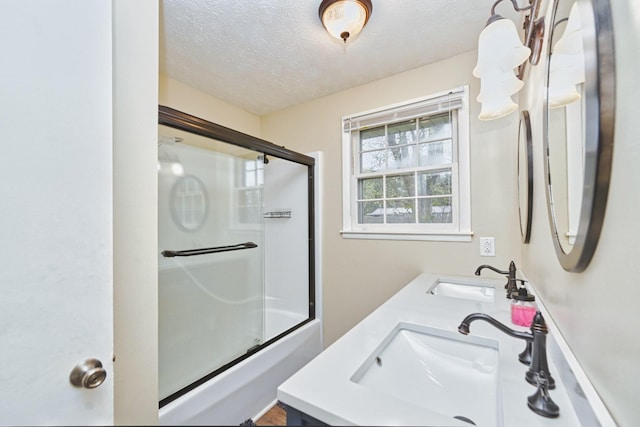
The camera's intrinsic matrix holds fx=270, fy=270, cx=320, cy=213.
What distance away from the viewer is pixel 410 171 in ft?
6.71

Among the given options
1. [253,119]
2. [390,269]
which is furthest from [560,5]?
[253,119]

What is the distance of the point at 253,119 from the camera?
2.79 meters

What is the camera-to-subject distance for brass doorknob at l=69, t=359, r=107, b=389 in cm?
50

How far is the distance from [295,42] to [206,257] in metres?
1.49

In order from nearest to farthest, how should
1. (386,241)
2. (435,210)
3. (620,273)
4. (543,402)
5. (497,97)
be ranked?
(620,273), (543,402), (497,97), (435,210), (386,241)

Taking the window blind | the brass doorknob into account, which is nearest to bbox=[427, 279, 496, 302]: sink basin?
the window blind

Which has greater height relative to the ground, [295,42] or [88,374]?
[295,42]

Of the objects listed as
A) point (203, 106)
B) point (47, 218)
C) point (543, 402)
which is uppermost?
point (203, 106)

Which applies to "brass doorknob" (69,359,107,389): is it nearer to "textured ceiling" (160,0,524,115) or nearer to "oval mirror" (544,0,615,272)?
"oval mirror" (544,0,615,272)

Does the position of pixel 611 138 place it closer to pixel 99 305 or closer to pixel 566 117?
pixel 566 117

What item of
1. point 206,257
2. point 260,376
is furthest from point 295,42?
point 260,376

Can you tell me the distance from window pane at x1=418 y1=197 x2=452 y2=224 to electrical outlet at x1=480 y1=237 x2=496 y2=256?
24 cm

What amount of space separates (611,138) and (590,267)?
281 mm

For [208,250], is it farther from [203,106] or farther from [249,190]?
[203,106]
